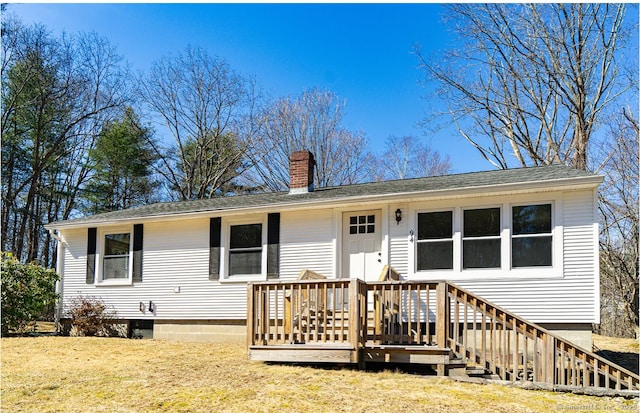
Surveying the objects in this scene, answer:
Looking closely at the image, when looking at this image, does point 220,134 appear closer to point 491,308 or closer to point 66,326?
point 66,326

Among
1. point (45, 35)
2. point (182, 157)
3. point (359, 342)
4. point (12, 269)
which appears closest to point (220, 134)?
point (182, 157)

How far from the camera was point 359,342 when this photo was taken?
780cm

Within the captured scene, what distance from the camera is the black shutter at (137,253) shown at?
12922mm

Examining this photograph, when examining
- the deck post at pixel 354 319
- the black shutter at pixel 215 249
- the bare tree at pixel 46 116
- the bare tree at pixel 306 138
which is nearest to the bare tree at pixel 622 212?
the bare tree at pixel 306 138

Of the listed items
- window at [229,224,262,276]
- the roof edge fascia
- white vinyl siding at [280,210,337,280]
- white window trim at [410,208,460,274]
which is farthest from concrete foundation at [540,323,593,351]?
window at [229,224,262,276]

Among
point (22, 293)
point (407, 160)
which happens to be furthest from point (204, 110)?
point (22, 293)

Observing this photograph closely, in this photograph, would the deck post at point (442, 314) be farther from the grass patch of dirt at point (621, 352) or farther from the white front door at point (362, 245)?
the grass patch of dirt at point (621, 352)

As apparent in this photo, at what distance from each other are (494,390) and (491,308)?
1.16m

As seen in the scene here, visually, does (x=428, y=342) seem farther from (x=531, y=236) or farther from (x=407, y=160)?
(x=407, y=160)

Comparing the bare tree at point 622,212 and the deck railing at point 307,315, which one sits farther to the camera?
the bare tree at point 622,212

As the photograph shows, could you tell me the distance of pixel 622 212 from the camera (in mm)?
19438

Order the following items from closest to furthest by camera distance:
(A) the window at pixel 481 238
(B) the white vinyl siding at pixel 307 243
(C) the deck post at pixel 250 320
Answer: (C) the deck post at pixel 250 320, (A) the window at pixel 481 238, (B) the white vinyl siding at pixel 307 243

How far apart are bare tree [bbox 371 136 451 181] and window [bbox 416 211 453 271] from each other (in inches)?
718

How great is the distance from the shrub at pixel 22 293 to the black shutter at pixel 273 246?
6.03 metres
